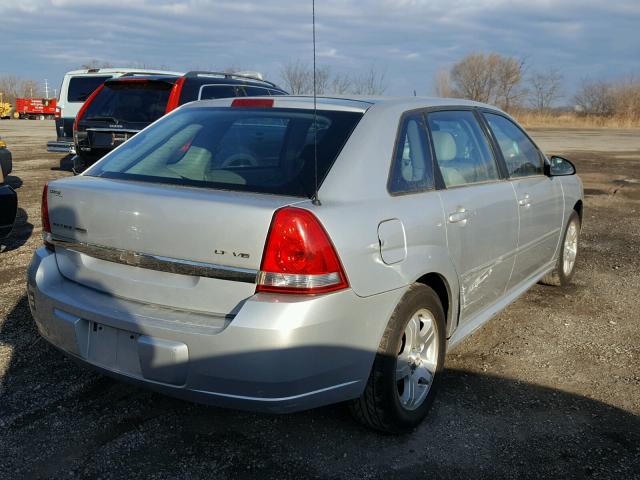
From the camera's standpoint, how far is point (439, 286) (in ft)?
11.0

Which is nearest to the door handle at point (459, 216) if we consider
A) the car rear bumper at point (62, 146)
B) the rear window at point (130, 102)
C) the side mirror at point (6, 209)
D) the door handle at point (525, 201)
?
the door handle at point (525, 201)

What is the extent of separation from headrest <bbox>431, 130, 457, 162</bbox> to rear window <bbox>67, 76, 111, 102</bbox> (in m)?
11.1

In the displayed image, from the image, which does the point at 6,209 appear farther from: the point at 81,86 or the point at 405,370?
the point at 81,86

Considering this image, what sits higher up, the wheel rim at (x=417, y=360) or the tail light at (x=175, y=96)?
the tail light at (x=175, y=96)

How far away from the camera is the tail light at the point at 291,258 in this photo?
8.30 ft

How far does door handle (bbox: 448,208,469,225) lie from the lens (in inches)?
132

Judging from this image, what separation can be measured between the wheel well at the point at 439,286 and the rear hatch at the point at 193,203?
2.63ft

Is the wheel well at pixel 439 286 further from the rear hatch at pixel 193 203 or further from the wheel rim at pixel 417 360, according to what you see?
the rear hatch at pixel 193 203

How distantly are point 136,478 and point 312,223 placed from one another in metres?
1.35

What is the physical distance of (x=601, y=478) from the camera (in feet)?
9.21

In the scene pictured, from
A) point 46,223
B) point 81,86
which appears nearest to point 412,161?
point 46,223

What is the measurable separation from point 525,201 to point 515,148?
49cm

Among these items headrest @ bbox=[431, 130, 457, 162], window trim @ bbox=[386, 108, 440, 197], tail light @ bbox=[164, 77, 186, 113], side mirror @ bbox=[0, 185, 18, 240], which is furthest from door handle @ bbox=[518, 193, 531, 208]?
tail light @ bbox=[164, 77, 186, 113]

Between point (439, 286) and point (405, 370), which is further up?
point (439, 286)
